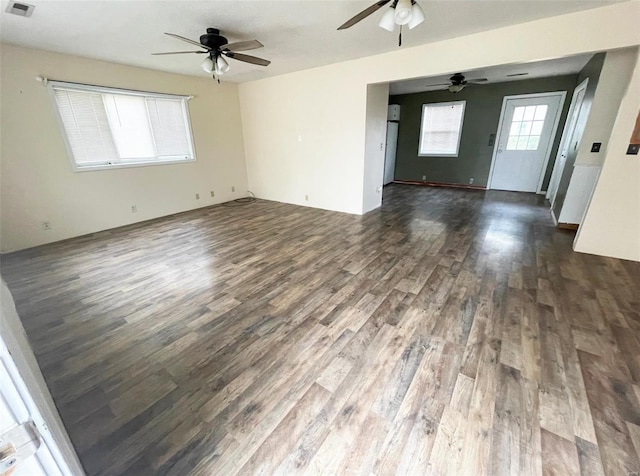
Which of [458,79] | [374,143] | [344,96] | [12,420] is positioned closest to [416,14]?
[344,96]

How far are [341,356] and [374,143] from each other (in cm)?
411

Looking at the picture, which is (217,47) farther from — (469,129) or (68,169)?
(469,129)

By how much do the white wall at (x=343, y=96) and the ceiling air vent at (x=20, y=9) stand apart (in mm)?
3512

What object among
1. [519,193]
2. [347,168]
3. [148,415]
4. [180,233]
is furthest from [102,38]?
[519,193]

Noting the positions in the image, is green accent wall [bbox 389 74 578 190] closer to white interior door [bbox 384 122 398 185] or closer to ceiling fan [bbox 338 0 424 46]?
white interior door [bbox 384 122 398 185]

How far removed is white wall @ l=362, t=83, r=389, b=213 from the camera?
4.59 meters

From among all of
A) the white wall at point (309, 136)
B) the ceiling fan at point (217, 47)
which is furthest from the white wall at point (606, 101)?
the ceiling fan at point (217, 47)

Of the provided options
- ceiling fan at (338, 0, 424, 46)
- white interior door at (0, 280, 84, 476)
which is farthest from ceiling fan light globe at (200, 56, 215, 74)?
white interior door at (0, 280, 84, 476)

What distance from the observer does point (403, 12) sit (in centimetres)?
211

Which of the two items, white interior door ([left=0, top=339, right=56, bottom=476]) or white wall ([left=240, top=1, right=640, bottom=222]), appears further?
white wall ([left=240, top=1, right=640, bottom=222])

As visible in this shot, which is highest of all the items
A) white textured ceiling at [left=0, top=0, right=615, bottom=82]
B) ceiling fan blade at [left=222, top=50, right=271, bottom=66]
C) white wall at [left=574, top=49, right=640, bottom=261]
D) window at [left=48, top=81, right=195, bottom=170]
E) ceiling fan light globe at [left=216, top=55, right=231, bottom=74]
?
white textured ceiling at [left=0, top=0, right=615, bottom=82]

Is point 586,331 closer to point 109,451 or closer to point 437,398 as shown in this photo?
point 437,398

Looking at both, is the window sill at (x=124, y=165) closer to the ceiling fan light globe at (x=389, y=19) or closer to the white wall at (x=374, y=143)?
the white wall at (x=374, y=143)

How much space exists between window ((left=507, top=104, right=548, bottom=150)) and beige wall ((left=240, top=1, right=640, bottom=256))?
4.06 meters
